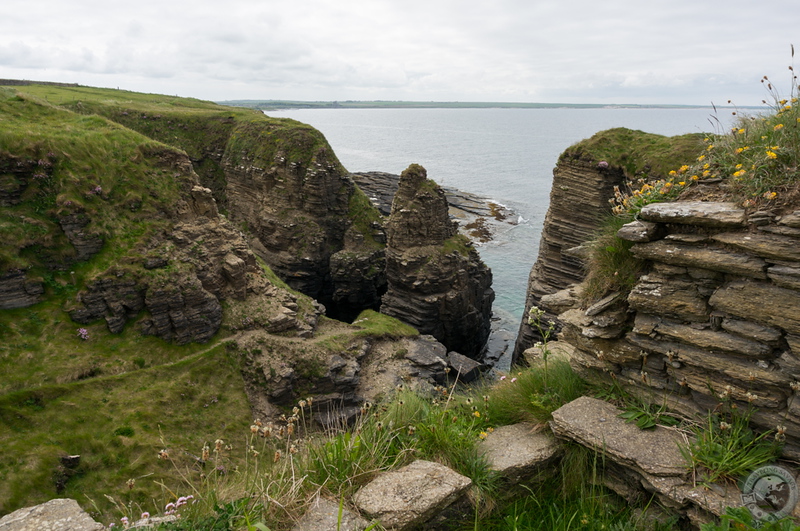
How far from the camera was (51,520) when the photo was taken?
577 cm

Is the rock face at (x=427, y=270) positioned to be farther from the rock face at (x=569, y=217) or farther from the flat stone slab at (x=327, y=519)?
the flat stone slab at (x=327, y=519)

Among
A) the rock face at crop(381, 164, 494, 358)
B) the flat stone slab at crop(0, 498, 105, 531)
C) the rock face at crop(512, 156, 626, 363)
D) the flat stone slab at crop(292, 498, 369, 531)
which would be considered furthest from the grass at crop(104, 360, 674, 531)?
the rock face at crop(381, 164, 494, 358)

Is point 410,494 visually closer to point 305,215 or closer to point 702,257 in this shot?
point 702,257

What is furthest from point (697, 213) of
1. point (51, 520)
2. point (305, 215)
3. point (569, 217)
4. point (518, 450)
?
point (305, 215)

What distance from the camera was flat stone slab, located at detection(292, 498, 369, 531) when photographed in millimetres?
5383

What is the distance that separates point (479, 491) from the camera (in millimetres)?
6242

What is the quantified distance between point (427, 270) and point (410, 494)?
1341 inches

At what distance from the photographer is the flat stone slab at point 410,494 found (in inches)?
219

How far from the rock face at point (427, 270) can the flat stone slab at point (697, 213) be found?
32395 mm

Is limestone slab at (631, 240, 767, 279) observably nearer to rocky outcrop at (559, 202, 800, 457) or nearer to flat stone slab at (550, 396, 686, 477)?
rocky outcrop at (559, 202, 800, 457)

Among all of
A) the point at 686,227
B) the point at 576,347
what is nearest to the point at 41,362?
the point at 576,347

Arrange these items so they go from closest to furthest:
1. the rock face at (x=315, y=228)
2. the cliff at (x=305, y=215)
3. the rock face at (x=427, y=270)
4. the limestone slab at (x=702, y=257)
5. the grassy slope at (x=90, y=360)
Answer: the limestone slab at (x=702, y=257) → the grassy slope at (x=90, y=360) → the rock face at (x=427, y=270) → the rock face at (x=315, y=228) → the cliff at (x=305, y=215)

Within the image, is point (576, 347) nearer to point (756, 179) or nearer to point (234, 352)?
point (756, 179)

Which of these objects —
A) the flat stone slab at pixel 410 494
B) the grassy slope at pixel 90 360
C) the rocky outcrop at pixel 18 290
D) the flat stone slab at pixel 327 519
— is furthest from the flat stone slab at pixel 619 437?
the rocky outcrop at pixel 18 290
